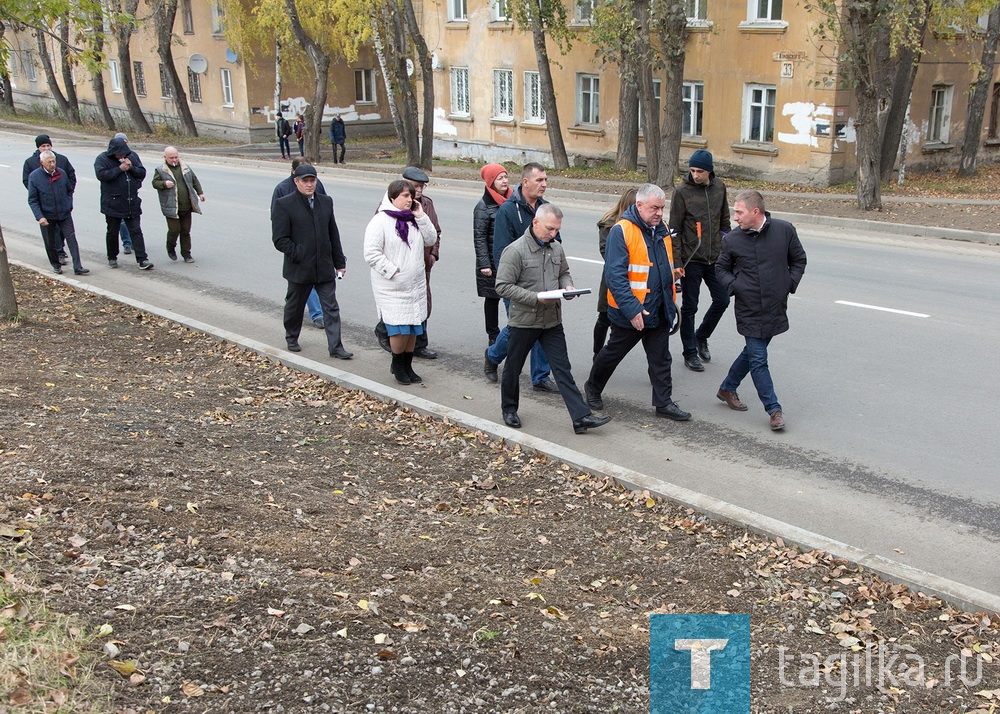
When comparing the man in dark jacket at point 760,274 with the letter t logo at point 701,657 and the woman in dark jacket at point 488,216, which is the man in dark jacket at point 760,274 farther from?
the letter t logo at point 701,657

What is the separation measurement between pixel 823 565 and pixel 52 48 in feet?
194

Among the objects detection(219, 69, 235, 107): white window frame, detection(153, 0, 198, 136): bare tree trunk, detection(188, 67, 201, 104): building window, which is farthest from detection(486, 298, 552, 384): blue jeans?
detection(188, 67, 201, 104): building window

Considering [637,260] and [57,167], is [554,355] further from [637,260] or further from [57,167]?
[57,167]

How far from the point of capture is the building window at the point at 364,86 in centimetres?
4744

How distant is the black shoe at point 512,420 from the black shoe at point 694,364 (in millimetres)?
2239

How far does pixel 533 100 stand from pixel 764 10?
9.87 meters

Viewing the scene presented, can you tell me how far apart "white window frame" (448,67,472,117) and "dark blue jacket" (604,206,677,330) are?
29576 millimetres

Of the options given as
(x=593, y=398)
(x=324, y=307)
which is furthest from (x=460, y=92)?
(x=593, y=398)

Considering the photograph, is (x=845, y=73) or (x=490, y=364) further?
(x=845, y=73)

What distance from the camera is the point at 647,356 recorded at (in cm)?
753

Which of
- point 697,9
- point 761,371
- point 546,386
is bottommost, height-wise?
point 546,386

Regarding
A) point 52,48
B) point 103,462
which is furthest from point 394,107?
point 103,462

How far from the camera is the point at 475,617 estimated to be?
468cm

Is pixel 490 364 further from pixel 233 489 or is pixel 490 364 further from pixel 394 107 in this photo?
pixel 394 107
